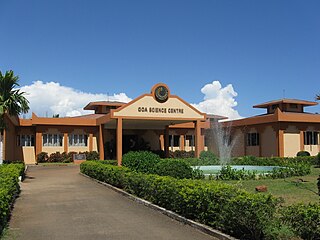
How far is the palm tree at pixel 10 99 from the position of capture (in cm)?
2003

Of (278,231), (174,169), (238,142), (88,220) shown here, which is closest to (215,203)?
(278,231)

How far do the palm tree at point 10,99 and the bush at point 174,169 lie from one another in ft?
30.5

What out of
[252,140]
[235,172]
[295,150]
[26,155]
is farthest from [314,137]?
[26,155]

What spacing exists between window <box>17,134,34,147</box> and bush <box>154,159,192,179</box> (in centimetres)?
2238

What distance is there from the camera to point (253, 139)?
35375 millimetres

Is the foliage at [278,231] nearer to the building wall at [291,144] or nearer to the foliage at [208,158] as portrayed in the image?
the foliage at [208,158]

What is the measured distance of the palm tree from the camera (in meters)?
20.0

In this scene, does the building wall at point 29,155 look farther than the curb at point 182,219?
Yes

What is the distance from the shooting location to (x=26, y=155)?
3425 centimetres

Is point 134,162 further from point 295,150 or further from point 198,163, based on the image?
point 295,150

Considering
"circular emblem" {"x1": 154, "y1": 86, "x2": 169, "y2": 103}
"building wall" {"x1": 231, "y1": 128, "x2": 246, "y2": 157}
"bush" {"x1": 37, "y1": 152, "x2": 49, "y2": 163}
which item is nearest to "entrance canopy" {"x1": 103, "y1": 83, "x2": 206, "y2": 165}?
"circular emblem" {"x1": 154, "y1": 86, "x2": 169, "y2": 103}

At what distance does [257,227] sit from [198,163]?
771 inches

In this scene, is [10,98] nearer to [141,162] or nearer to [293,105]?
[141,162]

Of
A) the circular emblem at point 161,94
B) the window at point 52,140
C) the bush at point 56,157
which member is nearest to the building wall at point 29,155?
the window at point 52,140
